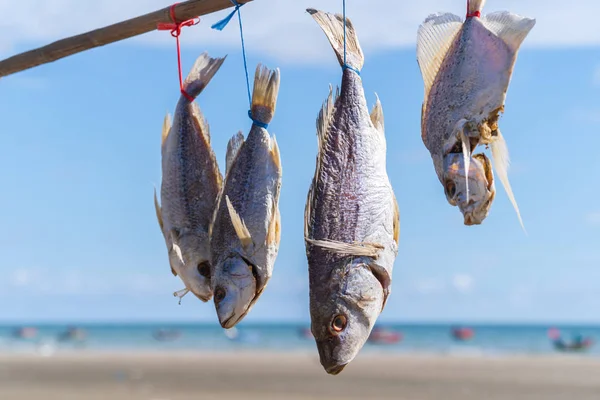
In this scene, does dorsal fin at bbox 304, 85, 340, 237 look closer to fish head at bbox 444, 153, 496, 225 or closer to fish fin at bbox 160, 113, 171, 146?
fish head at bbox 444, 153, 496, 225

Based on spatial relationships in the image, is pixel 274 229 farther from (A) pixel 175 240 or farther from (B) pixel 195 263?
(A) pixel 175 240

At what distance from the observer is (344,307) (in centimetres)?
395

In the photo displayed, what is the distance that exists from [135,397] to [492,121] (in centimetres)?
1871

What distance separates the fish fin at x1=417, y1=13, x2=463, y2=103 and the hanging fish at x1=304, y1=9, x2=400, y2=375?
389 millimetres

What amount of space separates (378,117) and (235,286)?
110 cm

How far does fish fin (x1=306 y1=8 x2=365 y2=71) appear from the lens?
14.1 feet

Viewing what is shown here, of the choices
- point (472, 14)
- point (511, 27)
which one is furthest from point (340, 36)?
point (511, 27)

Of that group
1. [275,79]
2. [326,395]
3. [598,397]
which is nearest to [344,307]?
[275,79]

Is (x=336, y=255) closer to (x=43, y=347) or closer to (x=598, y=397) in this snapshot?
(x=598, y=397)

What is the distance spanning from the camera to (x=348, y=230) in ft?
13.2

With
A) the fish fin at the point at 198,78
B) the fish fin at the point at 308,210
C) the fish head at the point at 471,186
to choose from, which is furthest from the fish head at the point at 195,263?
the fish head at the point at 471,186

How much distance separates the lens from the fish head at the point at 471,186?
12.0 ft

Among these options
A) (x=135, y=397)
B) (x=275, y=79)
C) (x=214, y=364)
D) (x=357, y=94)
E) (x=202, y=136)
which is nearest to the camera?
(x=357, y=94)

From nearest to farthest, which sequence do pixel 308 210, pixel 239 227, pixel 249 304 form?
1. pixel 308 210
2. pixel 239 227
3. pixel 249 304
